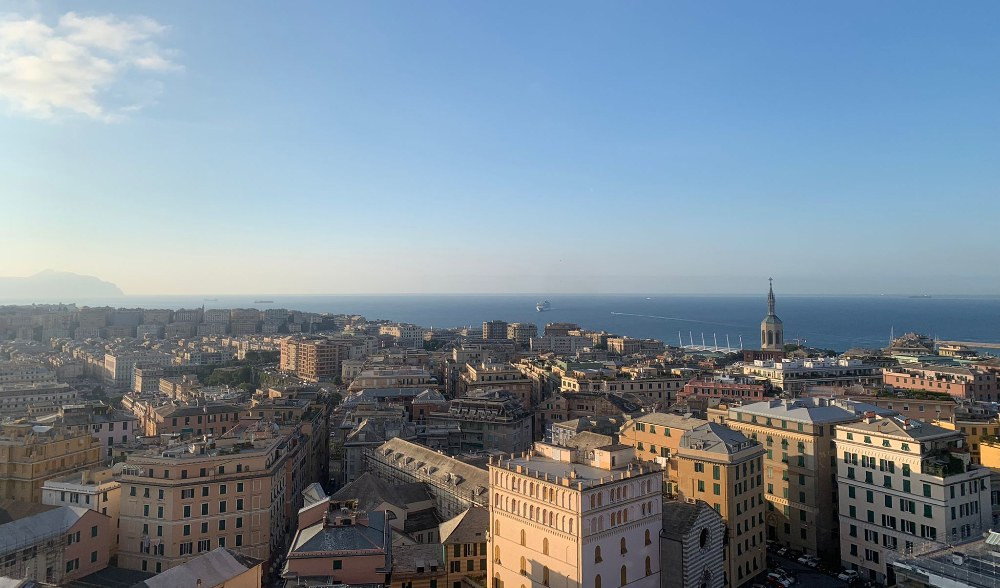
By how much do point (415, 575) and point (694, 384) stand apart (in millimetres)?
46545

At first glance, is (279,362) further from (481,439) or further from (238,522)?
(238,522)

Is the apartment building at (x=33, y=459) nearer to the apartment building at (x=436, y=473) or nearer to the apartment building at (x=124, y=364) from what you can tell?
the apartment building at (x=436, y=473)

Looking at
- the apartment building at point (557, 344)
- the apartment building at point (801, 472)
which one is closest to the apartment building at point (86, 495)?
the apartment building at point (801, 472)

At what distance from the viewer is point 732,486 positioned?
36812 millimetres

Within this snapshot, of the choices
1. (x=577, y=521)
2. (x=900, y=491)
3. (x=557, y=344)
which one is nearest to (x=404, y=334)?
(x=557, y=344)

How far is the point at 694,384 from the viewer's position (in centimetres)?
7112

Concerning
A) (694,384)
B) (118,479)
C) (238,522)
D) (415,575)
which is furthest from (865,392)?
(118,479)

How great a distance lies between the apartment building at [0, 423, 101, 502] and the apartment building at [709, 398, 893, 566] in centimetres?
4451

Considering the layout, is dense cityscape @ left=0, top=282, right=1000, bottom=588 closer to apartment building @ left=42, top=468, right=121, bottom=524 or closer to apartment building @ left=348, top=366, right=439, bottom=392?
apartment building @ left=42, top=468, right=121, bottom=524

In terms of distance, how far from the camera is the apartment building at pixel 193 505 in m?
36.1

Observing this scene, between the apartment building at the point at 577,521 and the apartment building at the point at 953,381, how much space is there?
54.6 m

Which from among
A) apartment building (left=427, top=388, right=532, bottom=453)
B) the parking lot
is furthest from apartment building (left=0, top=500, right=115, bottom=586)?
the parking lot

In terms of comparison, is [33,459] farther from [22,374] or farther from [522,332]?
[522,332]

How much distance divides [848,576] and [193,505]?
36520 millimetres
